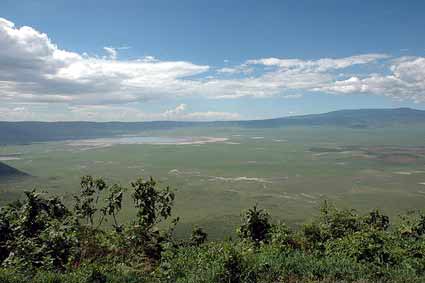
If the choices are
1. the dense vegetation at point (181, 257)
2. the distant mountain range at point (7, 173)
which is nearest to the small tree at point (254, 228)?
the dense vegetation at point (181, 257)

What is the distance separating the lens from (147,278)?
474 inches

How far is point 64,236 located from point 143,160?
137090 millimetres

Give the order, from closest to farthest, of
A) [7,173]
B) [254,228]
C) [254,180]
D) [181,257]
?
1. [181,257]
2. [254,228]
3. [7,173]
4. [254,180]

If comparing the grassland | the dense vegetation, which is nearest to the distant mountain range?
the grassland

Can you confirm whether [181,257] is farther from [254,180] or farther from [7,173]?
[7,173]

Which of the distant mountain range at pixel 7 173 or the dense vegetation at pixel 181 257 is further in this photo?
the distant mountain range at pixel 7 173

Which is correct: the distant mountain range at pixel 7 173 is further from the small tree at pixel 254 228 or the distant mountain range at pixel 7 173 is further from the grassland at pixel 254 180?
the small tree at pixel 254 228

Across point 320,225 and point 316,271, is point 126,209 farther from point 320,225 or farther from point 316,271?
point 316,271

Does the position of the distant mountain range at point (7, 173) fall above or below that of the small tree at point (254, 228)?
below

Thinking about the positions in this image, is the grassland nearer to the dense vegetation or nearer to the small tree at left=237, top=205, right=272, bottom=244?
the small tree at left=237, top=205, right=272, bottom=244

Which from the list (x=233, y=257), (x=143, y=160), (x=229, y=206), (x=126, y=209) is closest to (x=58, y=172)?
(x=143, y=160)

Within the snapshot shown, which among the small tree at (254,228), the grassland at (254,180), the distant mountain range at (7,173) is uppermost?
the small tree at (254,228)

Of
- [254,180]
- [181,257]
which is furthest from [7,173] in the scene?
[181,257]

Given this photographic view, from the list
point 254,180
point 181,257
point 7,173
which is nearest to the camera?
point 181,257
